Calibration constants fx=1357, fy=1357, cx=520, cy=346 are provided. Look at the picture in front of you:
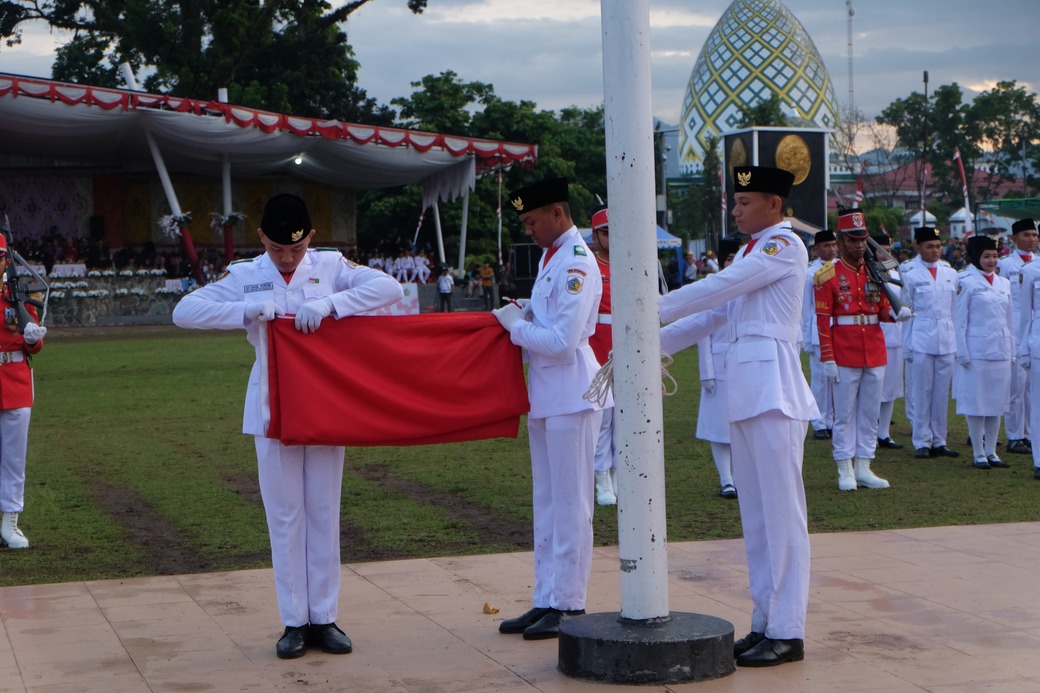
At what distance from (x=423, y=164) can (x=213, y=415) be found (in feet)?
79.0

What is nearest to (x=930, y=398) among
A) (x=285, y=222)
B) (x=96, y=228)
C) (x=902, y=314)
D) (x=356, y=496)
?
(x=902, y=314)

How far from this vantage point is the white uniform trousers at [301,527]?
5.93 m

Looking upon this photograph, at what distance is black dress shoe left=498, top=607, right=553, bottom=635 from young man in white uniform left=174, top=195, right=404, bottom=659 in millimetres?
741

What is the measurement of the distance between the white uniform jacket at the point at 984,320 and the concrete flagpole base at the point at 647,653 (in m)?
7.84

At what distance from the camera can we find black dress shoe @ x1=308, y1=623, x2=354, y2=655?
19.2 ft

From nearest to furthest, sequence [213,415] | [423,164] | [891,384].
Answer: [891,384]
[213,415]
[423,164]

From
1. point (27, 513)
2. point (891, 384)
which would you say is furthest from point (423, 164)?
point (27, 513)

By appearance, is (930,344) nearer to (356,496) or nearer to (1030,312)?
(1030,312)

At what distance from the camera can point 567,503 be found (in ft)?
20.2

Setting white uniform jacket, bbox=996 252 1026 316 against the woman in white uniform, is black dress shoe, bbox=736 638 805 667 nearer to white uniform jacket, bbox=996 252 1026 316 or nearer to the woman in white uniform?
the woman in white uniform

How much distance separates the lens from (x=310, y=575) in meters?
6.00

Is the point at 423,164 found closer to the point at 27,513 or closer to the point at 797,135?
the point at 797,135

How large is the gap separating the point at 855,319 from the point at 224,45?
38.8 m

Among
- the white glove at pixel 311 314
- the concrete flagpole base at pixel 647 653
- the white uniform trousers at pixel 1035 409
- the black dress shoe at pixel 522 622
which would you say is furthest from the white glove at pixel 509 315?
the white uniform trousers at pixel 1035 409
